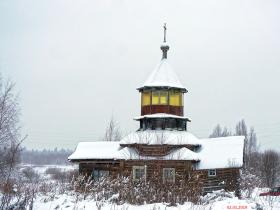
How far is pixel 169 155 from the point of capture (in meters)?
27.0

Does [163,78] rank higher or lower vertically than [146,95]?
higher

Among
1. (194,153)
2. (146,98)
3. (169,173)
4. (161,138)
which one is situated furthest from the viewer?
(146,98)

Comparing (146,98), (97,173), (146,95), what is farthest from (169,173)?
(146,95)

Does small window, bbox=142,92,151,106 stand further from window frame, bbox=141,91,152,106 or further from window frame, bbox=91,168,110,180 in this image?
window frame, bbox=91,168,110,180

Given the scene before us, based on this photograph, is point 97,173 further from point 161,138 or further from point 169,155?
point 169,155

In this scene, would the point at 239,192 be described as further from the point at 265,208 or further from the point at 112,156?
the point at 265,208

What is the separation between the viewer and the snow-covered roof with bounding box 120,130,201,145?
27656 mm

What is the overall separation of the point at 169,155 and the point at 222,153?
3.34m

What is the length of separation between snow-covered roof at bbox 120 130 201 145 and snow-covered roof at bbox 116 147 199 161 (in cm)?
67

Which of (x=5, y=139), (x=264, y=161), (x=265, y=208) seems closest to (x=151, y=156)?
(x=5, y=139)

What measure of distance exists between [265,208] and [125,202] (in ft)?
14.9

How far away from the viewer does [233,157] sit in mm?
26859

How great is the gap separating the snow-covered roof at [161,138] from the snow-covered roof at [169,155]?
2.21 ft

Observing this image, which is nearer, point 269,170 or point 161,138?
point 161,138
